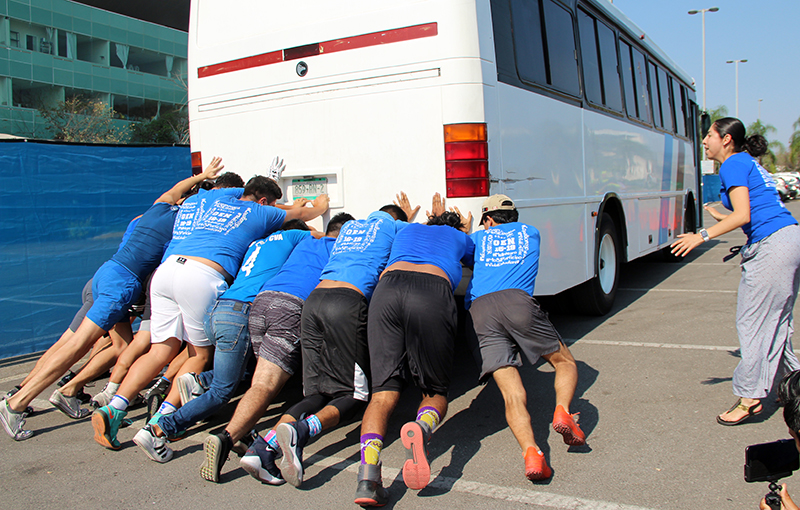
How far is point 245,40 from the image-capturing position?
208 inches

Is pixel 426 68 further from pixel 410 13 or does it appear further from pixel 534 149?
pixel 534 149

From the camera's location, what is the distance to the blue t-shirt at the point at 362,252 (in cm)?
386

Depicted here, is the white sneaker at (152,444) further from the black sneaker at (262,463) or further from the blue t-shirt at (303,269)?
the blue t-shirt at (303,269)

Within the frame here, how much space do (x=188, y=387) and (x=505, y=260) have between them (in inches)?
86.4

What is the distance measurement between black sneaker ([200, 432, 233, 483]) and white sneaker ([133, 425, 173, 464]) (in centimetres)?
43

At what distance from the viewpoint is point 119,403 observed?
3898 millimetres

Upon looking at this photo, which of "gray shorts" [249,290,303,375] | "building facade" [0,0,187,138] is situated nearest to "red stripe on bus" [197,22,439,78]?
"gray shorts" [249,290,303,375]

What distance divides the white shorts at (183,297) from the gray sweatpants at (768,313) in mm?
3376

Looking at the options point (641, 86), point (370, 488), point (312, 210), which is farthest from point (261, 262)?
point (641, 86)

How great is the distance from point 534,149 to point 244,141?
247cm

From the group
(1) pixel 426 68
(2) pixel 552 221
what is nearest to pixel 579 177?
(2) pixel 552 221

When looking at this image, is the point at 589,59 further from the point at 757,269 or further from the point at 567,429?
the point at 567,429

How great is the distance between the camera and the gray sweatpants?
3.72m

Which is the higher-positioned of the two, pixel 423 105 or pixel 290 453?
pixel 423 105
